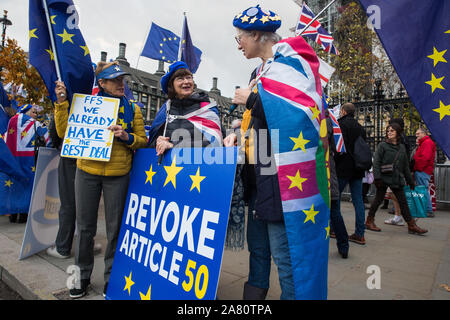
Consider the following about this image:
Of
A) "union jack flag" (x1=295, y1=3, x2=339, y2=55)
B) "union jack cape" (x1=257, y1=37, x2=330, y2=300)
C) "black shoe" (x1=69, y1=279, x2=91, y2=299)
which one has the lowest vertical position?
"black shoe" (x1=69, y1=279, x2=91, y2=299)

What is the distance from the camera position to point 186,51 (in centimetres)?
659

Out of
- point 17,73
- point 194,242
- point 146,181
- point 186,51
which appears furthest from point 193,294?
point 17,73

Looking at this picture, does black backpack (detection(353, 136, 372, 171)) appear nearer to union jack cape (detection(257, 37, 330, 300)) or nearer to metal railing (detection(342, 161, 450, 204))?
union jack cape (detection(257, 37, 330, 300))

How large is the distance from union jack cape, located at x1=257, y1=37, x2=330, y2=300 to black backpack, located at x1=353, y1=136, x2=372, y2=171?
9.22ft

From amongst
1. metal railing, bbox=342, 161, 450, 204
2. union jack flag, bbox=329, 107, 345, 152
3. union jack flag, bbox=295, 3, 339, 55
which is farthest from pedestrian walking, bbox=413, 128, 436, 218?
union jack flag, bbox=329, 107, 345, 152

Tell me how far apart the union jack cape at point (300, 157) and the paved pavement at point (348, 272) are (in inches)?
46.9

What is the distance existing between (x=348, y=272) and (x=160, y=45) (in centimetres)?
677

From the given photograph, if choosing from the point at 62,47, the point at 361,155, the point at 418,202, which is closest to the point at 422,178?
the point at 418,202

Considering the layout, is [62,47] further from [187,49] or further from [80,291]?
[187,49]

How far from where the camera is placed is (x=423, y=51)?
58.1 inches

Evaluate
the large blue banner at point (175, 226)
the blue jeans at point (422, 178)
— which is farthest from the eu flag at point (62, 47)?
the blue jeans at point (422, 178)

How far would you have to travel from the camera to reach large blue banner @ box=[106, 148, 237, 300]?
1765mm
